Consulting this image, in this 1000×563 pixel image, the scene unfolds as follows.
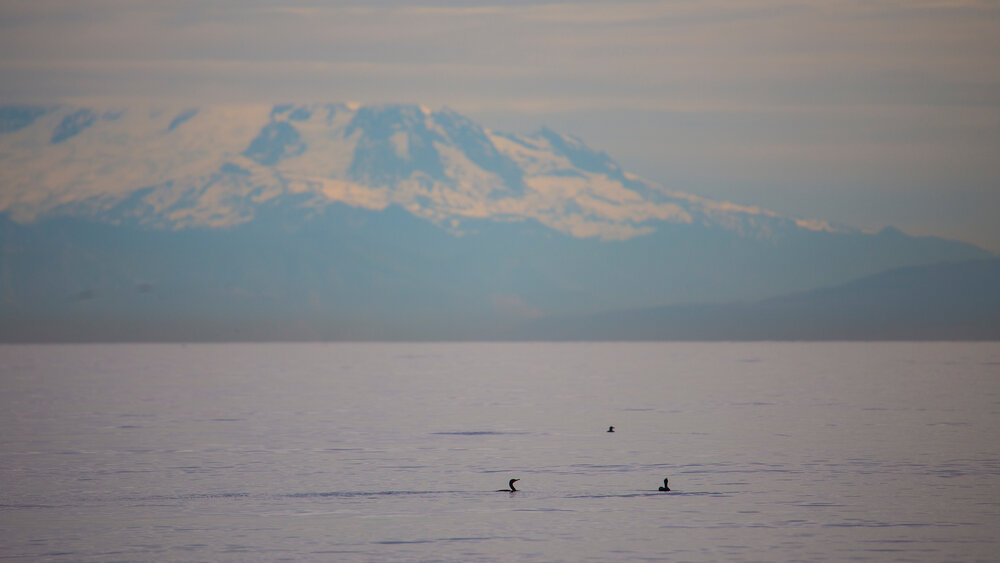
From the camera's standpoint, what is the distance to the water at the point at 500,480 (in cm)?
4453

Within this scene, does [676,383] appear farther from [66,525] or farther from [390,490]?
[66,525]

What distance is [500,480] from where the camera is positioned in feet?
199

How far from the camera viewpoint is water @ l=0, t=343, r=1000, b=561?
44.5 m

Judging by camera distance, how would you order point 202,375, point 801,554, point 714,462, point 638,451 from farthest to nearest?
point 202,375 → point 638,451 → point 714,462 → point 801,554

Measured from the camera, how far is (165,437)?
8269cm

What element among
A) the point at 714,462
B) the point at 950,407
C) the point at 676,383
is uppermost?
the point at 676,383

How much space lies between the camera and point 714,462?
222ft

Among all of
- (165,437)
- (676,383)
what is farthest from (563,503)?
(676,383)

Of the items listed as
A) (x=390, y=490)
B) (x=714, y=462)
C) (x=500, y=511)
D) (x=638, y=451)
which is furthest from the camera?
(x=638, y=451)

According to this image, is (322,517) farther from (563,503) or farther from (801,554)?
(801,554)

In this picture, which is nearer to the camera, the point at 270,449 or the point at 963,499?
the point at 963,499

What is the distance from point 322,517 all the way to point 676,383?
11610cm

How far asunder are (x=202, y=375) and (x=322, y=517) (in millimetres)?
149840

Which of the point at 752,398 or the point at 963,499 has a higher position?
the point at 752,398
